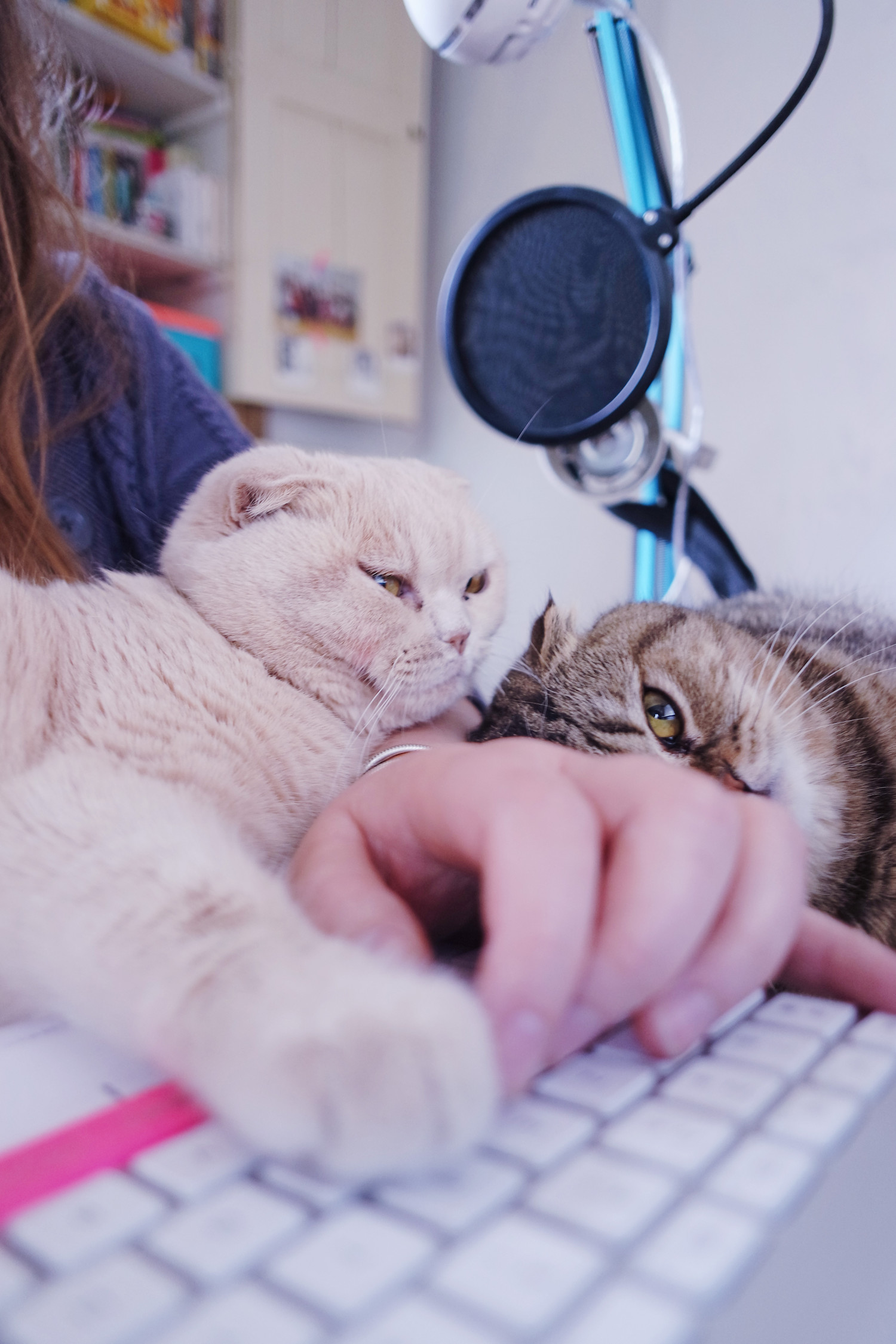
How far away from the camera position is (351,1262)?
26cm

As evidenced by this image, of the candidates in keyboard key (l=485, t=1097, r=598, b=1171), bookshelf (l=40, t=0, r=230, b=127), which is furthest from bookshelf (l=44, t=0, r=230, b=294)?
keyboard key (l=485, t=1097, r=598, b=1171)

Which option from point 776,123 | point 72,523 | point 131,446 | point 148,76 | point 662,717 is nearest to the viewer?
point 662,717

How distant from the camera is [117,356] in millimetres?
1092

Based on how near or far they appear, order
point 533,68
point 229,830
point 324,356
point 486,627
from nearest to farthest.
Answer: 1. point 229,830
2. point 486,627
3. point 533,68
4. point 324,356

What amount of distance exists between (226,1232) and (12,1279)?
0.06 m

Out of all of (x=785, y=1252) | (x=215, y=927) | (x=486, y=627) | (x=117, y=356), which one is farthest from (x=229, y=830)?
(x=117, y=356)

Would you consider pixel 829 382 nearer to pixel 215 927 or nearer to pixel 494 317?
pixel 494 317

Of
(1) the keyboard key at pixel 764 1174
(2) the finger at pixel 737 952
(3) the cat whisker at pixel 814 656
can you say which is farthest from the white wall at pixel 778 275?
(1) the keyboard key at pixel 764 1174

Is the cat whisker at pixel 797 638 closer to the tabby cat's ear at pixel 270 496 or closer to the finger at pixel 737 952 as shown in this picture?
the finger at pixel 737 952

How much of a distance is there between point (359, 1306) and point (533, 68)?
267 centimetres

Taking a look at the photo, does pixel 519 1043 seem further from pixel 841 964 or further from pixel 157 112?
pixel 157 112

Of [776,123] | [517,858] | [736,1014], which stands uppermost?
[776,123]

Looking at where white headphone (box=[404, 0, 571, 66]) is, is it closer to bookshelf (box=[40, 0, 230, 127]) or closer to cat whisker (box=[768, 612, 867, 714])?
cat whisker (box=[768, 612, 867, 714])

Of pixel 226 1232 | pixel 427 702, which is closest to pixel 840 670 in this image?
pixel 427 702
